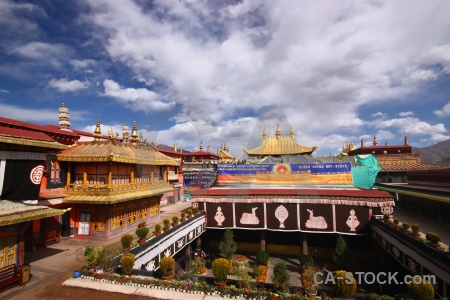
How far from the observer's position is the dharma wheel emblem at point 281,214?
2223 centimetres

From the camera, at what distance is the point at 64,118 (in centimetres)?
2497

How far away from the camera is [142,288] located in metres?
10.7

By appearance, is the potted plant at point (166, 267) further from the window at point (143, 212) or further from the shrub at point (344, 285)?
the window at point (143, 212)

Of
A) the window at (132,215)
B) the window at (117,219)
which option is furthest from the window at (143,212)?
the window at (117,219)

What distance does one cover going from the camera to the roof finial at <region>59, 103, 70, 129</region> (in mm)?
24703

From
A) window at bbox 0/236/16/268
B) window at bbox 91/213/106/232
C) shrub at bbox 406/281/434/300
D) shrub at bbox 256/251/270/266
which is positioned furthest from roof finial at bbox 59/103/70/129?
shrub at bbox 406/281/434/300

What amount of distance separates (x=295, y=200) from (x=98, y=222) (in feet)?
57.7

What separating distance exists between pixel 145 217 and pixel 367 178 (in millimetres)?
24602

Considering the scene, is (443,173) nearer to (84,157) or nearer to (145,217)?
(145,217)

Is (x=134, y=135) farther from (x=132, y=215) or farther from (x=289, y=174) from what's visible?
(x=289, y=174)

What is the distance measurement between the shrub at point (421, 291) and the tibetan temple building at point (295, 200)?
12942 millimetres

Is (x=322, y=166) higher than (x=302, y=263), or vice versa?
(x=322, y=166)

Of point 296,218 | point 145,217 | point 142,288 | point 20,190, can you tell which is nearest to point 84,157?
point 20,190

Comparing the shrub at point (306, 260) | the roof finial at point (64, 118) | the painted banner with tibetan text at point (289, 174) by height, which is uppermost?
the roof finial at point (64, 118)
